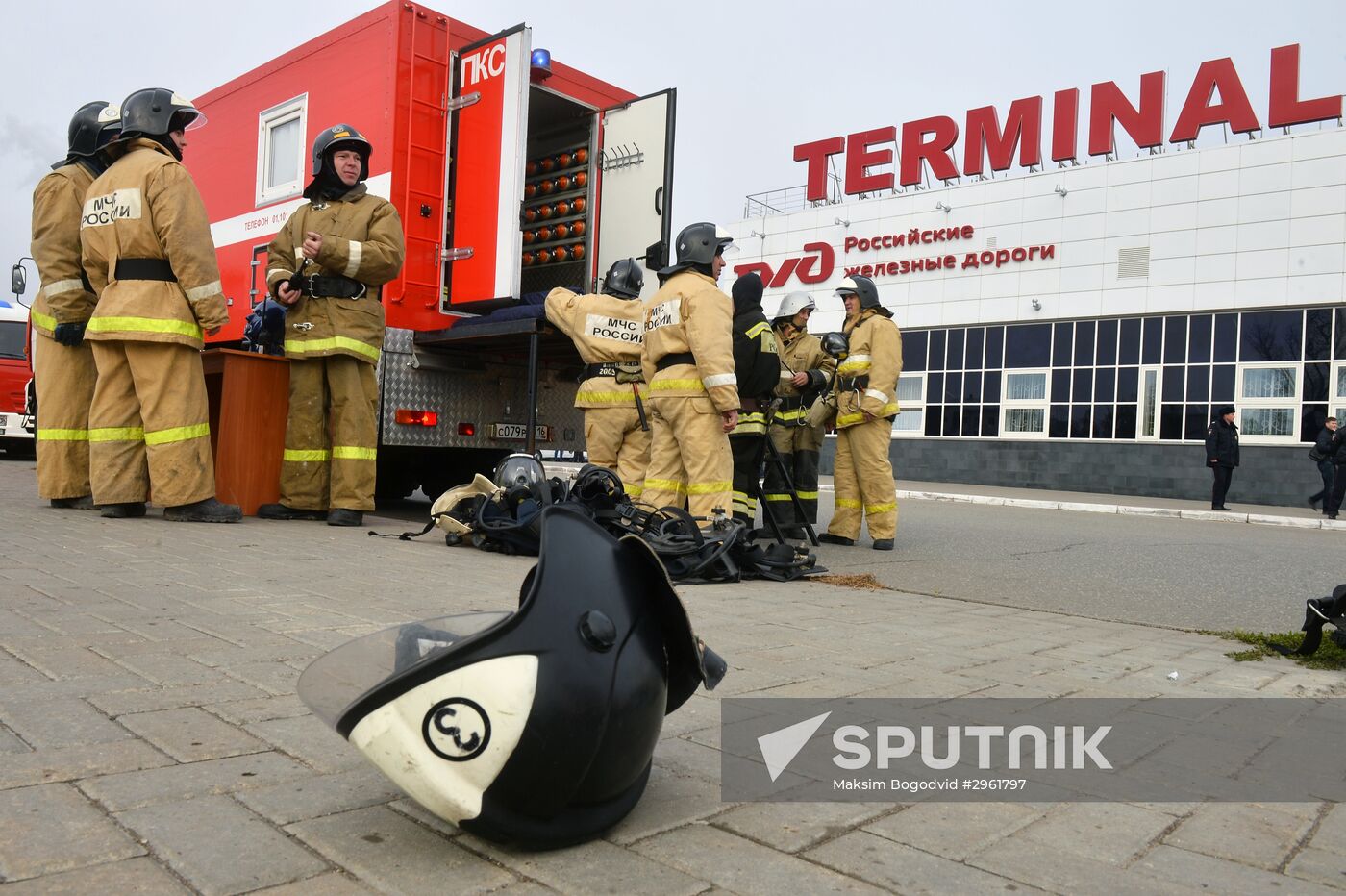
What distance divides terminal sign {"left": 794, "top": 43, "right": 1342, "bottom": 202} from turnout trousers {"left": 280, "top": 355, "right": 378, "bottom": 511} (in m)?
22.1

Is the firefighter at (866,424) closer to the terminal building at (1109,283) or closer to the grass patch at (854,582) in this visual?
the grass patch at (854,582)

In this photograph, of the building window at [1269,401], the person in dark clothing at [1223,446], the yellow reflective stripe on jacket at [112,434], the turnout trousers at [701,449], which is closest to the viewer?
the turnout trousers at [701,449]

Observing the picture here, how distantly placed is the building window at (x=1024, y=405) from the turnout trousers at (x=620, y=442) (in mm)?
19027

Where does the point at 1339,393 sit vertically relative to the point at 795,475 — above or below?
above

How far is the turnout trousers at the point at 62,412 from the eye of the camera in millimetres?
7582

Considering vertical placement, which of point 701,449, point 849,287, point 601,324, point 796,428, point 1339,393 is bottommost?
point 701,449

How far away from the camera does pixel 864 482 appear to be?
27.5 ft

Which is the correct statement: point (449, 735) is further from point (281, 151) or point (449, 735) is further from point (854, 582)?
point (281, 151)

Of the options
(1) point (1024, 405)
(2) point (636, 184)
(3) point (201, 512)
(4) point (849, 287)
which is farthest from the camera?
(1) point (1024, 405)

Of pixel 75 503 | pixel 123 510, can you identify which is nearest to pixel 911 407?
pixel 75 503

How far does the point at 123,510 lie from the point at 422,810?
239 inches

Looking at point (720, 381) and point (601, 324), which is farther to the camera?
point (601, 324)

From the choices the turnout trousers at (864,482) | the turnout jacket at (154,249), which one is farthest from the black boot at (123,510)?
the turnout trousers at (864,482)

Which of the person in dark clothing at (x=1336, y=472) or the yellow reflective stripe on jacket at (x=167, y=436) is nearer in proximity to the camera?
the yellow reflective stripe on jacket at (x=167, y=436)
